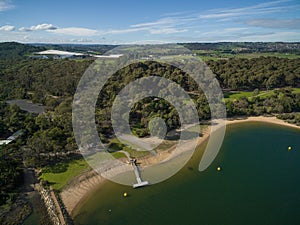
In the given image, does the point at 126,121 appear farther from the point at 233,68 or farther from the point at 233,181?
the point at 233,68

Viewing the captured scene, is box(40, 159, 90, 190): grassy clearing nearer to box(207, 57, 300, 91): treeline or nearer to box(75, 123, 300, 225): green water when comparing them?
box(75, 123, 300, 225): green water

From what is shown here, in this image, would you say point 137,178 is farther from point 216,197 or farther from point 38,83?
point 38,83

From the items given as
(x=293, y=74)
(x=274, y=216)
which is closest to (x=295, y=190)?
(x=274, y=216)

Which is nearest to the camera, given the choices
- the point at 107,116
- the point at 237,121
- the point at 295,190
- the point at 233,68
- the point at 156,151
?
the point at 295,190

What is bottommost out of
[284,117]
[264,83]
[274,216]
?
[274,216]

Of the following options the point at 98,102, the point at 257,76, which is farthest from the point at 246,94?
the point at 98,102

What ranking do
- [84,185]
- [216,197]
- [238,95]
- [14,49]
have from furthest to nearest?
[14,49], [238,95], [84,185], [216,197]

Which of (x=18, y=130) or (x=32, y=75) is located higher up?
(x=32, y=75)

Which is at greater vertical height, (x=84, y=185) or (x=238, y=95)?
(x=238, y=95)
